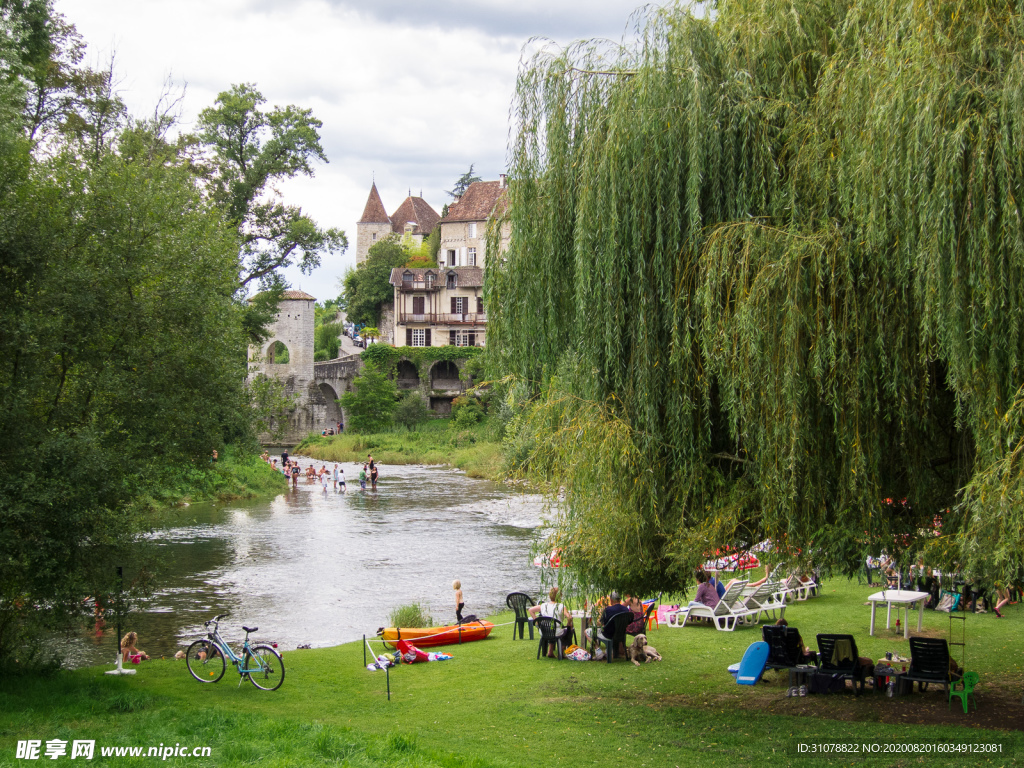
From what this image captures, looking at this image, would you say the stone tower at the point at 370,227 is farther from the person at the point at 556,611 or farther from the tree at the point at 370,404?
the person at the point at 556,611

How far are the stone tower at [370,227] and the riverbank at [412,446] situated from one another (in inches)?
1247

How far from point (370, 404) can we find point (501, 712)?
56.8 m

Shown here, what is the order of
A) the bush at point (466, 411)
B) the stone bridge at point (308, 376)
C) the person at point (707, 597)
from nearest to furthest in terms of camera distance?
1. the person at point (707, 597)
2. the bush at point (466, 411)
3. the stone bridge at point (308, 376)

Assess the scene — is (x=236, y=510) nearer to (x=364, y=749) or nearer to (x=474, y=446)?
(x=474, y=446)

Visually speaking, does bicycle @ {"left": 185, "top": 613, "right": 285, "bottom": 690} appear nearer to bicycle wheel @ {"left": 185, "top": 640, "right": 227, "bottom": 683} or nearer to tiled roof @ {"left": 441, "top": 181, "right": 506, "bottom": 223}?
bicycle wheel @ {"left": 185, "top": 640, "right": 227, "bottom": 683}

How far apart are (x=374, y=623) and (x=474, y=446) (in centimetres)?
4103

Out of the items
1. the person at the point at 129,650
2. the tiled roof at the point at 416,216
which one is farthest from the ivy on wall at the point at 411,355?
the person at the point at 129,650

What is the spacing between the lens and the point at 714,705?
9.93m

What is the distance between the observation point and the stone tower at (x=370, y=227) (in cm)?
8962

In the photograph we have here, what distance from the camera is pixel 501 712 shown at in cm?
965

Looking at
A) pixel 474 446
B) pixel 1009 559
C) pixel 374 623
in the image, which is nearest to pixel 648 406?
pixel 1009 559

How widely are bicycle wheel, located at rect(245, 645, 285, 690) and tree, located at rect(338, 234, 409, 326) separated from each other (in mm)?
68863

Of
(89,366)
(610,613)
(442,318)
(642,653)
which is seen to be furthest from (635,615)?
(442,318)

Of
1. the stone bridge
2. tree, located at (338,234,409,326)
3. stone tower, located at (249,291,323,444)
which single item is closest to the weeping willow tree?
the stone bridge
